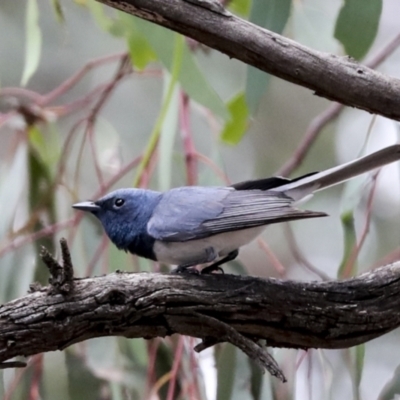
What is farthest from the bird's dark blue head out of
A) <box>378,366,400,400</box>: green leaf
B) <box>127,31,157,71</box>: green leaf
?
<box>378,366,400,400</box>: green leaf

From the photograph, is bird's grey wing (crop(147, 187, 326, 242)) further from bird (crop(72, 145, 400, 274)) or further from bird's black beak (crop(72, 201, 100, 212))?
bird's black beak (crop(72, 201, 100, 212))

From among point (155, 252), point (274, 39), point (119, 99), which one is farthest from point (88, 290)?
point (119, 99)

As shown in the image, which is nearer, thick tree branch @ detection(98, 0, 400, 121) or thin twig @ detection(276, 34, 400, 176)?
thick tree branch @ detection(98, 0, 400, 121)

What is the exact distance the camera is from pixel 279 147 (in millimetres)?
3342

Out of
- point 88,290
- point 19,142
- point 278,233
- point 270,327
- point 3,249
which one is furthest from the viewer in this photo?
point 278,233

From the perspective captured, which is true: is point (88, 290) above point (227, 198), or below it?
below

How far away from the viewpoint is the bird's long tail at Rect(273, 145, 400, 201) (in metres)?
1.38

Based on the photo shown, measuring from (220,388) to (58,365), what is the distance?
0.49 metres

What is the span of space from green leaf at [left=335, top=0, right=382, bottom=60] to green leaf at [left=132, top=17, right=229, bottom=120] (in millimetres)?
334

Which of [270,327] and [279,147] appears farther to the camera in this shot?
[279,147]

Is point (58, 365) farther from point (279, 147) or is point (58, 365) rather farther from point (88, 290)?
point (279, 147)

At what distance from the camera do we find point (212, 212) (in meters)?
1.47

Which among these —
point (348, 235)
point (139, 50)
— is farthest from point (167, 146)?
point (348, 235)

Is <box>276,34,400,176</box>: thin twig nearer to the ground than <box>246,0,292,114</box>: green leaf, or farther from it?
farther from it
